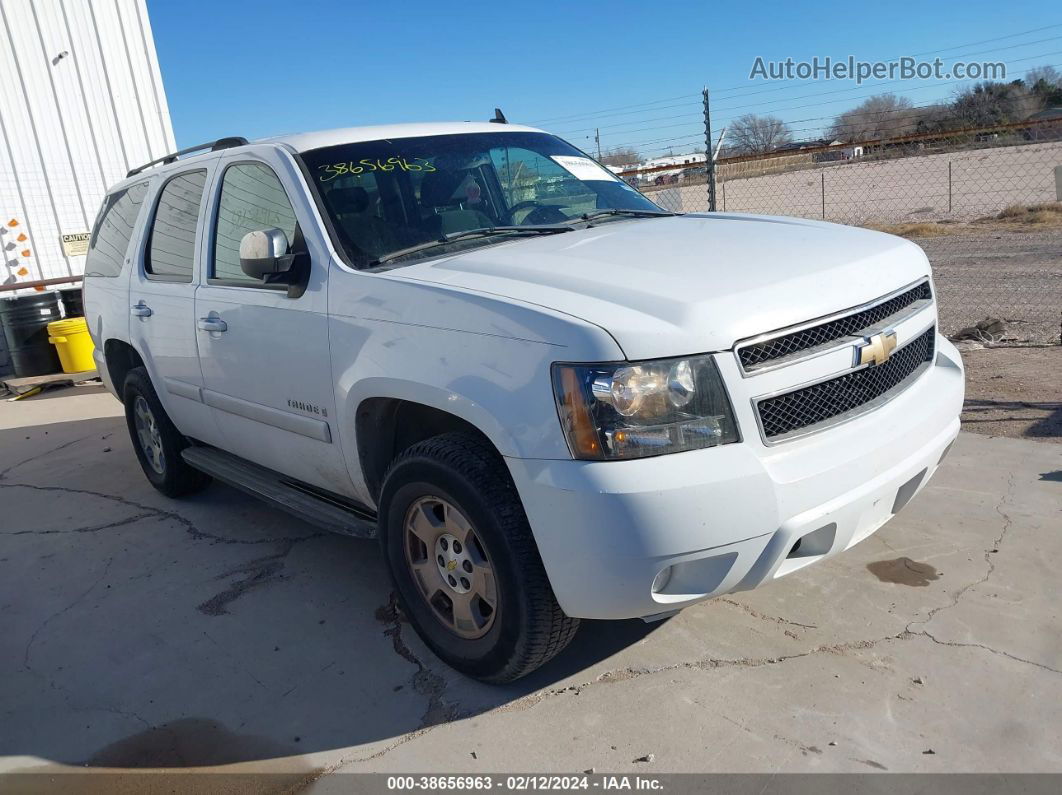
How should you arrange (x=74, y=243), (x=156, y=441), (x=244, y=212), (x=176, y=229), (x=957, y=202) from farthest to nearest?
(x=957, y=202) < (x=74, y=243) < (x=156, y=441) < (x=176, y=229) < (x=244, y=212)

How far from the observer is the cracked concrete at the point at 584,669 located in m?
2.69

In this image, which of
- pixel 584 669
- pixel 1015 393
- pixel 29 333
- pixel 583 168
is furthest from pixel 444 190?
pixel 29 333

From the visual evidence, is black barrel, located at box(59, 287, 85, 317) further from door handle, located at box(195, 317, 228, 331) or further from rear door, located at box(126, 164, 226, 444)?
door handle, located at box(195, 317, 228, 331)

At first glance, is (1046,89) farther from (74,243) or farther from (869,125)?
(74,243)

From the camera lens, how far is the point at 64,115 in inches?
476

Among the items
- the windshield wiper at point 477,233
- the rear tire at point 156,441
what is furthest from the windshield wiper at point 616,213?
the rear tire at point 156,441

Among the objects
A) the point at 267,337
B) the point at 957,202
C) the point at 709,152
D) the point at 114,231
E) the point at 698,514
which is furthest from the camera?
the point at 957,202

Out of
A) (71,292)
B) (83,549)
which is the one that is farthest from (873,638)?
(71,292)

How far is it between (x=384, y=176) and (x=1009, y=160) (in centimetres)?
3494

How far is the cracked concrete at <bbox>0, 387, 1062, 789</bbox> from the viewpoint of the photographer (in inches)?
106

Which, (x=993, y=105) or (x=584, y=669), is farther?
(x=993, y=105)

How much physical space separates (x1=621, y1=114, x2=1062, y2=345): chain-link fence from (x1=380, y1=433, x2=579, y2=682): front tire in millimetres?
5563

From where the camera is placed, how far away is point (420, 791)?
8.63 ft

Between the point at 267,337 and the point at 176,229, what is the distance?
4.65ft
